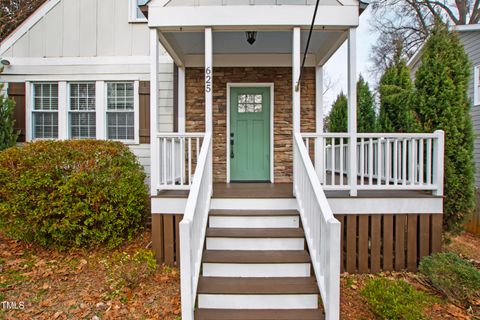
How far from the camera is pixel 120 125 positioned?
19.3 feet

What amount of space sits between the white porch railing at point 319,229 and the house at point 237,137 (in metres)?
0.02

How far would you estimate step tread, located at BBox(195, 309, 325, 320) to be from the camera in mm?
2762

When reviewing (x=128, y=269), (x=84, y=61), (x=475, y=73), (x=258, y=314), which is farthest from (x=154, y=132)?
(x=475, y=73)

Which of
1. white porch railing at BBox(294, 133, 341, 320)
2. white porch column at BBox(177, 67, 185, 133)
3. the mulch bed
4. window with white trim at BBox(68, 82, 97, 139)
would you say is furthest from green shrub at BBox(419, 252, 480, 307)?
window with white trim at BBox(68, 82, 97, 139)

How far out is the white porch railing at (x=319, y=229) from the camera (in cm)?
255

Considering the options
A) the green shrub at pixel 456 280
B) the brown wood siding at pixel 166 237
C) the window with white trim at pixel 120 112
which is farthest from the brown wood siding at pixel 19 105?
the green shrub at pixel 456 280

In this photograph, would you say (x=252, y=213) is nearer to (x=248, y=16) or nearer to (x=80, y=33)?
(x=248, y=16)

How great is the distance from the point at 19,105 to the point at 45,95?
0.50 metres

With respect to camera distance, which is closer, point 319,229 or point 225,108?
point 319,229

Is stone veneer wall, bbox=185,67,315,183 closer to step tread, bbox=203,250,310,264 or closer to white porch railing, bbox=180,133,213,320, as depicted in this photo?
white porch railing, bbox=180,133,213,320

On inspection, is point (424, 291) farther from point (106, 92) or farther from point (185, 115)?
point (106, 92)

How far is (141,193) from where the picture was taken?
4.51 meters

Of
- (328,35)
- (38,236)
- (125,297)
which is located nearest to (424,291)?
(125,297)

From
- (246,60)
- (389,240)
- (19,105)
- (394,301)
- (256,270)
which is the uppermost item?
(246,60)
